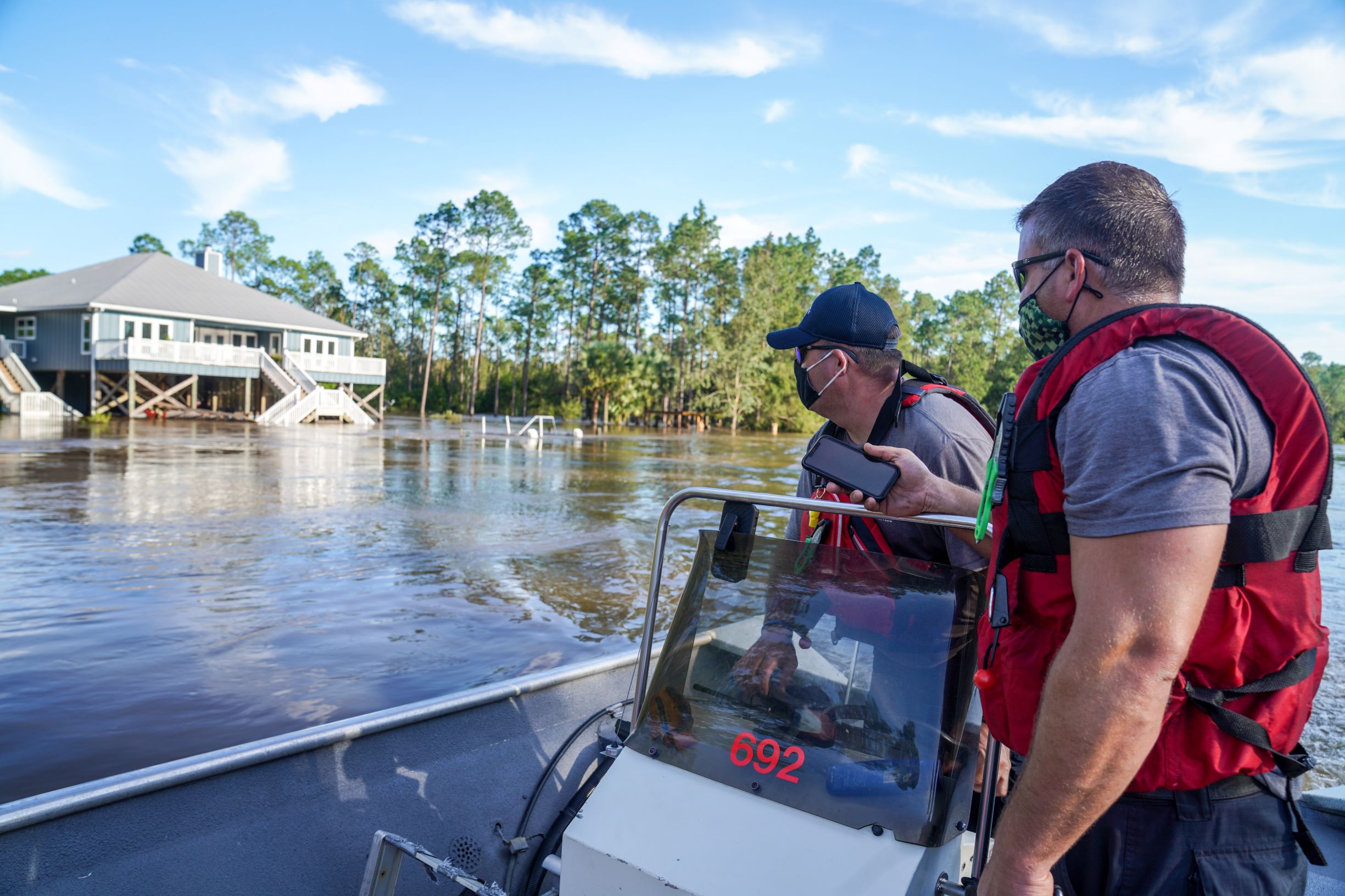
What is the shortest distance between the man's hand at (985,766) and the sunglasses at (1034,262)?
1.05 m

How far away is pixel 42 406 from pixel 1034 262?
45.0 metres

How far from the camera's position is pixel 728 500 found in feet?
7.63

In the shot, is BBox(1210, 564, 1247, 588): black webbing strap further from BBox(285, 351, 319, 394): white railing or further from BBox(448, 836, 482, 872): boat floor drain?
BBox(285, 351, 319, 394): white railing

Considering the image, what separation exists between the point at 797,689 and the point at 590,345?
5180cm

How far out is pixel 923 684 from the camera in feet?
6.46

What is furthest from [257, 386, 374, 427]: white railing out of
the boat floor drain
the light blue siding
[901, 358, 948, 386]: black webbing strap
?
[901, 358, 948, 386]: black webbing strap

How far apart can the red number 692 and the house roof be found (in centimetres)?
4398

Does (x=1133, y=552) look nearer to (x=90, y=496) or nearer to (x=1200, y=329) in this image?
(x=1200, y=329)

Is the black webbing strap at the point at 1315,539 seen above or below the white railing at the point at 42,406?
above

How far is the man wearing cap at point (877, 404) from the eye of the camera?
2617mm

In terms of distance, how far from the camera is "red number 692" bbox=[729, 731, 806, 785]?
192cm

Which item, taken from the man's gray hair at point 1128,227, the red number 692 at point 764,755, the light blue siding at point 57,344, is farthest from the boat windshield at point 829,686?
the light blue siding at point 57,344

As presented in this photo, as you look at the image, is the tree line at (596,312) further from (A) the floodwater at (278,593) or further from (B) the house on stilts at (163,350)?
(A) the floodwater at (278,593)

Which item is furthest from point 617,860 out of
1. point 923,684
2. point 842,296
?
point 842,296
